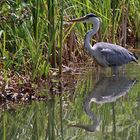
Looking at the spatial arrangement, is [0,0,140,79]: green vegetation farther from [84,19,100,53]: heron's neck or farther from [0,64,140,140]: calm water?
[0,64,140,140]: calm water

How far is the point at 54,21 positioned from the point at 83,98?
119cm

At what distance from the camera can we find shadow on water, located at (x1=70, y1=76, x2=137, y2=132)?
7048mm

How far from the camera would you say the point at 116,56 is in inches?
394

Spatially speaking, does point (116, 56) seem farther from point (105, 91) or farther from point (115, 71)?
point (105, 91)

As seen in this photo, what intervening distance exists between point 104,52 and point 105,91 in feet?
4.80

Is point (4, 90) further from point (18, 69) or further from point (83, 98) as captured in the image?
point (83, 98)

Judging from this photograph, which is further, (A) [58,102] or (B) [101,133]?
(A) [58,102]

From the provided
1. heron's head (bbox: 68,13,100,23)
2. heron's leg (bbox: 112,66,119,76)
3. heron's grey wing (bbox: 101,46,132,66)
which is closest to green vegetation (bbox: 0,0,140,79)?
heron's head (bbox: 68,13,100,23)

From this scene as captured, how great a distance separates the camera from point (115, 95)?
26.9 feet

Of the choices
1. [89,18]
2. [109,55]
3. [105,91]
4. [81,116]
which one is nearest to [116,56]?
[109,55]

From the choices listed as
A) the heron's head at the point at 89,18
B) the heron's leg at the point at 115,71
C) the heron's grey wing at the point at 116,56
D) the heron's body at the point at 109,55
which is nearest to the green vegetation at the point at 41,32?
the heron's head at the point at 89,18

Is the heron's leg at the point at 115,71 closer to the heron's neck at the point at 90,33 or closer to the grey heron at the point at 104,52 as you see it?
the grey heron at the point at 104,52

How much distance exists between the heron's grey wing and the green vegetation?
417 millimetres

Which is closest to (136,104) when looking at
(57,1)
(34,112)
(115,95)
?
(115,95)
